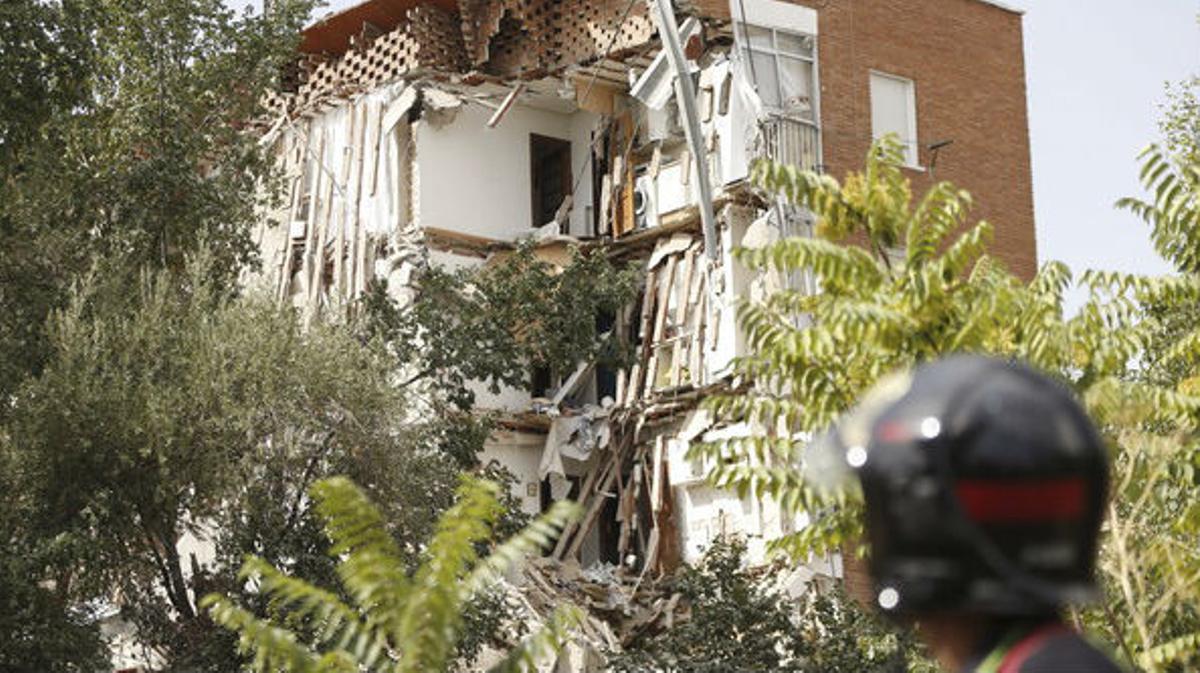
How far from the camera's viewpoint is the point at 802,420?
1195cm

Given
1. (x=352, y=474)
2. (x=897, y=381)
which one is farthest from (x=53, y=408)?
(x=897, y=381)

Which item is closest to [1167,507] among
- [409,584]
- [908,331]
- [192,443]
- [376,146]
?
[908,331]

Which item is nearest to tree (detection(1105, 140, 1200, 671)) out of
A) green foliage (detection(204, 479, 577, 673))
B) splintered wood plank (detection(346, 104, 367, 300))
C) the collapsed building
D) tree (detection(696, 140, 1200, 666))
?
tree (detection(696, 140, 1200, 666))

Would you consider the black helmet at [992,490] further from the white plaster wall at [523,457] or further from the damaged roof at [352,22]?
the damaged roof at [352,22]

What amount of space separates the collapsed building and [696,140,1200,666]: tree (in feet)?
54.8

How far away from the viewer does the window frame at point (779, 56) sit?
1176 inches

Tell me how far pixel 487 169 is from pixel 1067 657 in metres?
30.0

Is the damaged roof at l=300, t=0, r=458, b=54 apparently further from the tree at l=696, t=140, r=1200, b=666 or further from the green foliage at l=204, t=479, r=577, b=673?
the green foliage at l=204, t=479, r=577, b=673

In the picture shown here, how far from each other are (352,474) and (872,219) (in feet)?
42.5

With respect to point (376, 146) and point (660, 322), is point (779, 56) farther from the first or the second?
point (376, 146)

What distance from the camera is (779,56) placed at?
30.3m

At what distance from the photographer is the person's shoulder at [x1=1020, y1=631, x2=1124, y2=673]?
8.27ft

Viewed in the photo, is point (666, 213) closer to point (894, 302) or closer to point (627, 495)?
point (627, 495)

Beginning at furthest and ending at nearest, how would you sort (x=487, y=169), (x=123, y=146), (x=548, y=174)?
1. (x=548, y=174)
2. (x=487, y=169)
3. (x=123, y=146)
